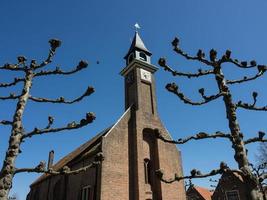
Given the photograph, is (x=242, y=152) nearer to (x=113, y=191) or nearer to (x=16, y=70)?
(x=16, y=70)

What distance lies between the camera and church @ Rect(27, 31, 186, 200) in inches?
761

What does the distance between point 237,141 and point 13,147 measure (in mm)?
5139

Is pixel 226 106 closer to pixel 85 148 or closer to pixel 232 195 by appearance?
pixel 85 148

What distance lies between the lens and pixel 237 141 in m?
5.73

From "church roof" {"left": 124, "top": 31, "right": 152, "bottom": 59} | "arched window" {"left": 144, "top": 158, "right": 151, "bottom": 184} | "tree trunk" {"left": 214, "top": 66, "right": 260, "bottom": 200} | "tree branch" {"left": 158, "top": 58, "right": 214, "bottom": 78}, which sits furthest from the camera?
"church roof" {"left": 124, "top": 31, "right": 152, "bottom": 59}

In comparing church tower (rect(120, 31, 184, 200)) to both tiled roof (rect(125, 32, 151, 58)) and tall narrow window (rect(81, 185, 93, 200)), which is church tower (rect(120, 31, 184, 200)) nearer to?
tiled roof (rect(125, 32, 151, 58))

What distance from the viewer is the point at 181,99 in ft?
21.9

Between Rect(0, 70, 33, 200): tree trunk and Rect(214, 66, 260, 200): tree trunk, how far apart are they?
4981 millimetres

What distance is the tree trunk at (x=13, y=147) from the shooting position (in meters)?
5.74

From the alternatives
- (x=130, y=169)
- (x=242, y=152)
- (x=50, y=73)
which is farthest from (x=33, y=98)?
(x=130, y=169)

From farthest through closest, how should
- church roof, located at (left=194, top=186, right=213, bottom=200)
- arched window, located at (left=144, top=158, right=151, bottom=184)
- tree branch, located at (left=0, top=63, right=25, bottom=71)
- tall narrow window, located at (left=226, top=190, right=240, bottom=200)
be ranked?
church roof, located at (left=194, top=186, right=213, bottom=200)
tall narrow window, located at (left=226, top=190, right=240, bottom=200)
arched window, located at (left=144, top=158, right=151, bottom=184)
tree branch, located at (left=0, top=63, right=25, bottom=71)

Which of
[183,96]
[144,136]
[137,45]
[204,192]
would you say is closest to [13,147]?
[183,96]

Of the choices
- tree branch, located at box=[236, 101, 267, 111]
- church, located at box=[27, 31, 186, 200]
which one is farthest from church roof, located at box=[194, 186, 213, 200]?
tree branch, located at box=[236, 101, 267, 111]

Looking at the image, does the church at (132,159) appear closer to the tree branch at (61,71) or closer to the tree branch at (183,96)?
the tree branch at (61,71)
